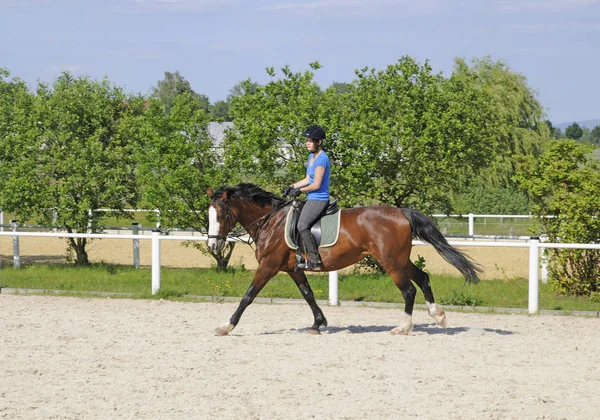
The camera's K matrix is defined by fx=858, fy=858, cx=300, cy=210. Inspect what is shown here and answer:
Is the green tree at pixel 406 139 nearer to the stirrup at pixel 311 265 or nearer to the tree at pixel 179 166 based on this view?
the tree at pixel 179 166

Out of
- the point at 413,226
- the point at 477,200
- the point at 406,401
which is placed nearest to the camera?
the point at 406,401

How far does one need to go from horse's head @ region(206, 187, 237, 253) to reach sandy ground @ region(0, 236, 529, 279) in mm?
9628

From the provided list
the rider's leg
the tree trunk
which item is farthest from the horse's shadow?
the tree trunk

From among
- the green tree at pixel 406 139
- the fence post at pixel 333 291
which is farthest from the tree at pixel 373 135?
the fence post at pixel 333 291

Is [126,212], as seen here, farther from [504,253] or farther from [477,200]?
[477,200]

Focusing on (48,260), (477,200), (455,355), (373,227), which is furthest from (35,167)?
(477,200)

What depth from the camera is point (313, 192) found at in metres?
10.8

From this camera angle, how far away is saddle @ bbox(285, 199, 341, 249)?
426 inches

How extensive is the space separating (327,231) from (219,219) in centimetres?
137

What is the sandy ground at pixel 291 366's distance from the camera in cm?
707

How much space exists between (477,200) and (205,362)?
88.5ft

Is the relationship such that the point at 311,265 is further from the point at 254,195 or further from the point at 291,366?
the point at 291,366

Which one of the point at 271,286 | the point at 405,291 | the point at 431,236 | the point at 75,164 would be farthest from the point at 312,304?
the point at 75,164

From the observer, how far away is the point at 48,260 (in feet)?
76.1
